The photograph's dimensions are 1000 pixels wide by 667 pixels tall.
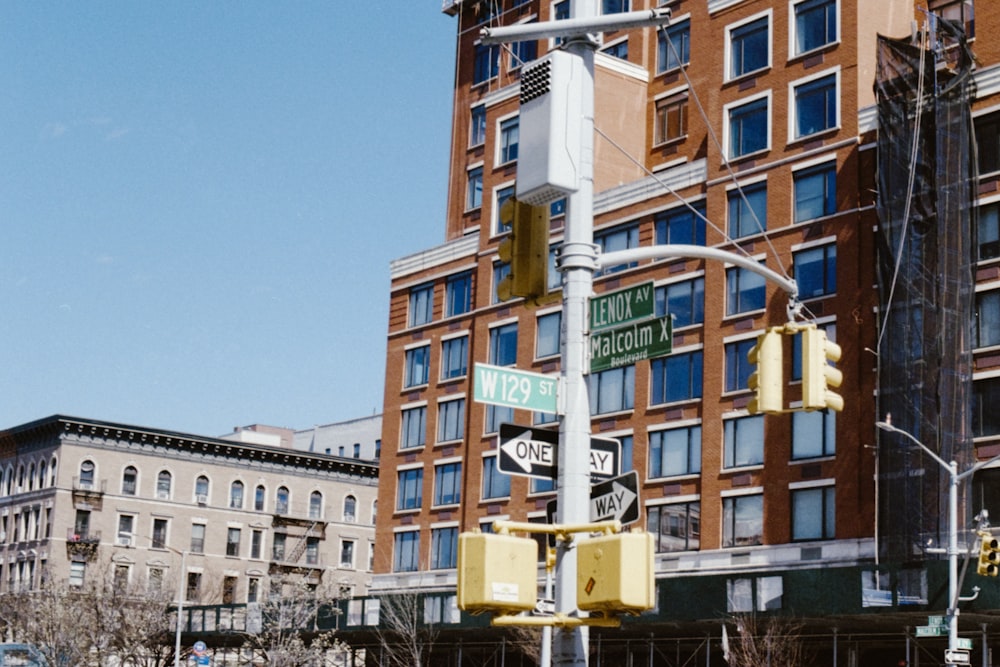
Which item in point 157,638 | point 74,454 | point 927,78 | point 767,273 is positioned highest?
point 927,78

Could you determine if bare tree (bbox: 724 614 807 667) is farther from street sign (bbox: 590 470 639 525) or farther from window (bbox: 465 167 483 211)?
street sign (bbox: 590 470 639 525)

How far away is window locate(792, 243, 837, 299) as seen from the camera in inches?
→ 2174

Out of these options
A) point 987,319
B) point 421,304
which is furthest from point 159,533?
point 987,319

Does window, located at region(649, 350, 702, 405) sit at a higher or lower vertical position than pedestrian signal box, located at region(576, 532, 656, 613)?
higher

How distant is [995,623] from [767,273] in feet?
118

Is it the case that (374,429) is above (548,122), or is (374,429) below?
above

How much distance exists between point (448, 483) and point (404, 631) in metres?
9.16

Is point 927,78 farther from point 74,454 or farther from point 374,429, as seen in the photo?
point 374,429

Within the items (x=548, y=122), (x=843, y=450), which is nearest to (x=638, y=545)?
(x=548, y=122)

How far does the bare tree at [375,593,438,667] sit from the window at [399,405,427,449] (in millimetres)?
8641

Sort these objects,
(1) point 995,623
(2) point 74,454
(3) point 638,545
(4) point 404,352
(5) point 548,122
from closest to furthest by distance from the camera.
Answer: (3) point 638,545 < (5) point 548,122 < (1) point 995,623 < (4) point 404,352 < (2) point 74,454

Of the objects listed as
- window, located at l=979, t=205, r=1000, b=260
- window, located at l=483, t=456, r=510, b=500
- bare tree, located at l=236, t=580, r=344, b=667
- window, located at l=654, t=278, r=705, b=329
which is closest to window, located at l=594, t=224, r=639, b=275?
window, located at l=654, t=278, r=705, b=329

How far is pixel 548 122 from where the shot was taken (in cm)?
1184

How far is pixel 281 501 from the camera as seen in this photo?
106m
